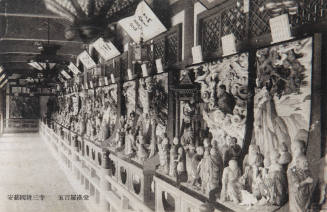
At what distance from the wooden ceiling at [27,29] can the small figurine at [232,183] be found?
4681mm

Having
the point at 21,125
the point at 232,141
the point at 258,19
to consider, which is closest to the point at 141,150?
the point at 232,141

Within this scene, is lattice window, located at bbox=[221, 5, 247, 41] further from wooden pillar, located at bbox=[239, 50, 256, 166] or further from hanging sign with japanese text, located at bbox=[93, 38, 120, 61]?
hanging sign with japanese text, located at bbox=[93, 38, 120, 61]

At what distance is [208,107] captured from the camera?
288 centimetres

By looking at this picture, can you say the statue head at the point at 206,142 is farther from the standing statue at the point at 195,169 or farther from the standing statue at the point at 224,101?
the standing statue at the point at 224,101

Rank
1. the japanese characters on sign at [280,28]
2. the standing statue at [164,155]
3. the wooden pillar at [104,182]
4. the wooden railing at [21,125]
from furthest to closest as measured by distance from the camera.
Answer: the wooden railing at [21,125]
the wooden pillar at [104,182]
the standing statue at [164,155]
the japanese characters on sign at [280,28]

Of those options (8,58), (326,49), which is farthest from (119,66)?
(8,58)

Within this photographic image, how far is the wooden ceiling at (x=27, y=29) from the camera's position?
5523 mm

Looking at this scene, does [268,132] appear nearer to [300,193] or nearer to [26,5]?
[300,193]

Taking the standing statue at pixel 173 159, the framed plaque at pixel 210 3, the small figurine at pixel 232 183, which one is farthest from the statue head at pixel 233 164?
the framed plaque at pixel 210 3

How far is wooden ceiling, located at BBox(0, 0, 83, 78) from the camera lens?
5.52 meters

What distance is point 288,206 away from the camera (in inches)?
75.5

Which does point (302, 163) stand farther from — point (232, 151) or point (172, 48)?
point (172, 48)

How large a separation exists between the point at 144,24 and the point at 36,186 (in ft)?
14.4

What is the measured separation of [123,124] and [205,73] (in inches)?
104
